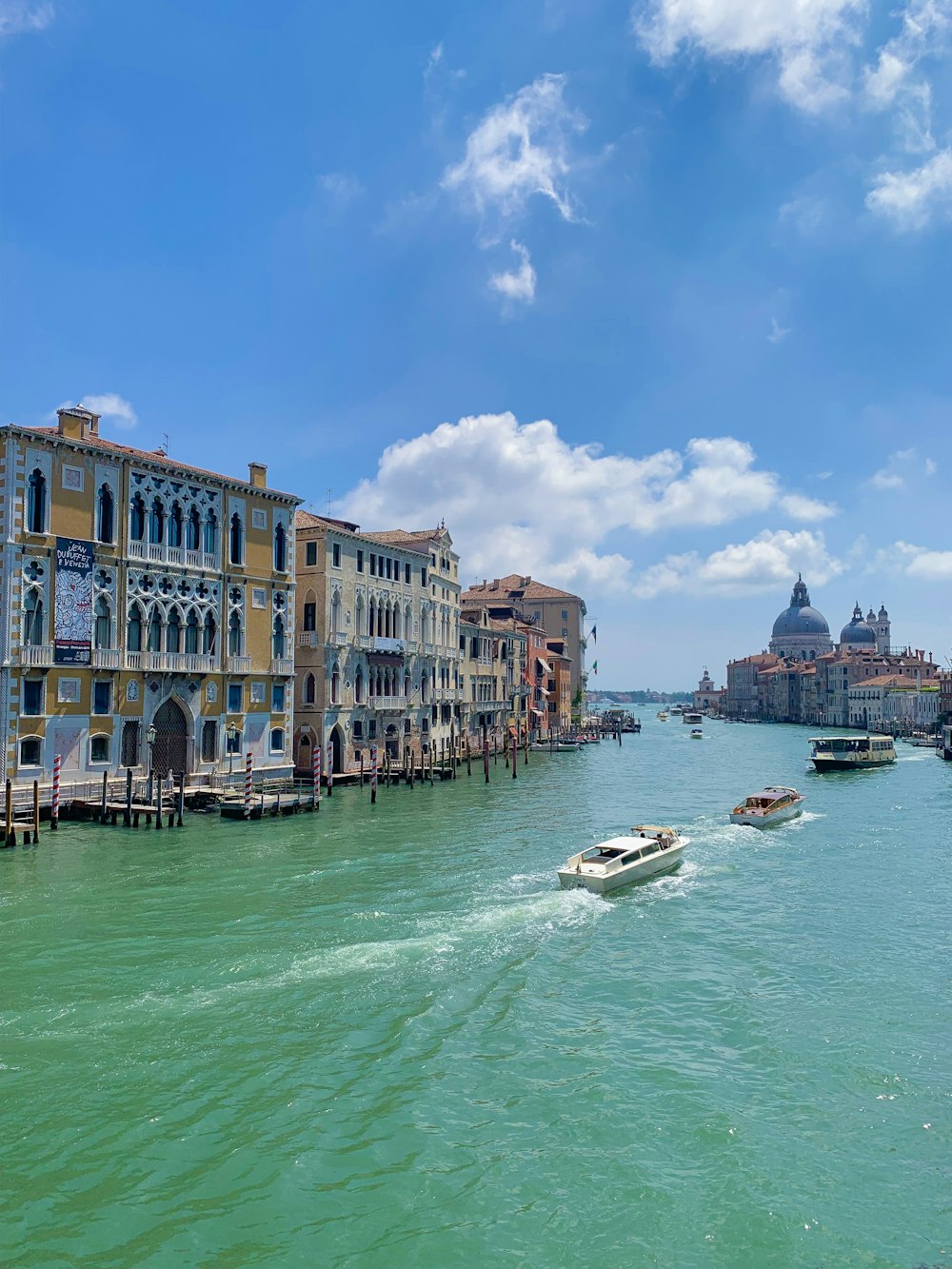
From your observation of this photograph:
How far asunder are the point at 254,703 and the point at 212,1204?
31.4m

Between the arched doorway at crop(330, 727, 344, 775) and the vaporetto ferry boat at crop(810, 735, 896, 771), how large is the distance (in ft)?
102

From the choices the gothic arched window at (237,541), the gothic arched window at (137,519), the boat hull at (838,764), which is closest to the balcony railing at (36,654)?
the gothic arched window at (137,519)

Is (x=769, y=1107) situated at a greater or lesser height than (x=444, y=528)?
lesser

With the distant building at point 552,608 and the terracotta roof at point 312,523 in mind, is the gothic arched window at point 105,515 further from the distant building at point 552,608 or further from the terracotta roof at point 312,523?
the distant building at point 552,608

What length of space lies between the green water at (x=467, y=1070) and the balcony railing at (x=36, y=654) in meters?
8.92

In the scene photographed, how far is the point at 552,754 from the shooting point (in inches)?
2884

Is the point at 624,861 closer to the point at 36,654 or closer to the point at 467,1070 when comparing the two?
the point at 467,1070

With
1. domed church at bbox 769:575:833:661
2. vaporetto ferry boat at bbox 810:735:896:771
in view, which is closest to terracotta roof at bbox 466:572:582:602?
vaporetto ferry boat at bbox 810:735:896:771

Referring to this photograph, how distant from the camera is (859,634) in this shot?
17925 cm

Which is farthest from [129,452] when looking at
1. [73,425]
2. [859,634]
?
[859,634]

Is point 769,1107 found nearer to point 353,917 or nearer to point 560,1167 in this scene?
point 560,1167

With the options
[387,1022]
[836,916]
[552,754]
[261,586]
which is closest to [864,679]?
[552,754]

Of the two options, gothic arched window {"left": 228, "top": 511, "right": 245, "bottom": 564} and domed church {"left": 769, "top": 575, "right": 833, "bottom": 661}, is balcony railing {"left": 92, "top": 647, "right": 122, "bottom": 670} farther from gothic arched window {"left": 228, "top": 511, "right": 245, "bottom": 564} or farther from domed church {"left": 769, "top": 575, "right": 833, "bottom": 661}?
domed church {"left": 769, "top": 575, "right": 833, "bottom": 661}

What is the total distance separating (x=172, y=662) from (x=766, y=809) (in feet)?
73.0
